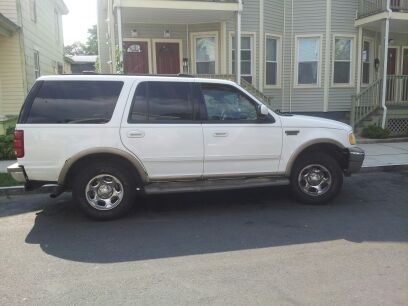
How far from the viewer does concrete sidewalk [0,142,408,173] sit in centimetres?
980

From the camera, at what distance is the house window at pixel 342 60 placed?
1605 centimetres

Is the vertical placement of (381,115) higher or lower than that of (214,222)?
higher

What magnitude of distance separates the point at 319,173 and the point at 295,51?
10242mm

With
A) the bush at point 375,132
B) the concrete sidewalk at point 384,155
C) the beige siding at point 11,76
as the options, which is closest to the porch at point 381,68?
the bush at point 375,132

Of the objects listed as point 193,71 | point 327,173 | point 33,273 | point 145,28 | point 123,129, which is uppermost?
point 145,28

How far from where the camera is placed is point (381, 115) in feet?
47.7

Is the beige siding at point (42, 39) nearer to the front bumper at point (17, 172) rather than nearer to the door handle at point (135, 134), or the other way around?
the front bumper at point (17, 172)

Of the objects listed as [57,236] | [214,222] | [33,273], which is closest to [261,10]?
[214,222]

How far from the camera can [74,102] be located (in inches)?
227

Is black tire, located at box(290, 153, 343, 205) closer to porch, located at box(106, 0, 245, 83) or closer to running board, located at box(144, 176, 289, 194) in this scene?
running board, located at box(144, 176, 289, 194)

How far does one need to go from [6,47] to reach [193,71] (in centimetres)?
621

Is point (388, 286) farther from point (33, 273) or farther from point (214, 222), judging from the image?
point (33, 273)

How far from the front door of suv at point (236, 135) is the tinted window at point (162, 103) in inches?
10.6

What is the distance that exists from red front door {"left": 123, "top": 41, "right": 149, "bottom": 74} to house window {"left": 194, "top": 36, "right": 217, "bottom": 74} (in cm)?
181
